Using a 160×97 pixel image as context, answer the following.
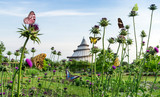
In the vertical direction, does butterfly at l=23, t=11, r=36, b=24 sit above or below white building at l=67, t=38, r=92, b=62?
below

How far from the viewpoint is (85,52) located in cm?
5262

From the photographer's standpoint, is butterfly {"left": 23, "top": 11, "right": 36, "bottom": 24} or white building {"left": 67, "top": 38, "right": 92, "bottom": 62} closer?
butterfly {"left": 23, "top": 11, "right": 36, "bottom": 24}

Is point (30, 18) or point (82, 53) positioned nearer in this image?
point (30, 18)

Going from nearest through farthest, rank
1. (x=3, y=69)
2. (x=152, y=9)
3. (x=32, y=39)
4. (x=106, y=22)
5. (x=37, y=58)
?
1. (x=32, y=39)
2. (x=3, y=69)
3. (x=37, y=58)
4. (x=106, y=22)
5. (x=152, y=9)

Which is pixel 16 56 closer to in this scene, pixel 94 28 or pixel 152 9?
pixel 94 28

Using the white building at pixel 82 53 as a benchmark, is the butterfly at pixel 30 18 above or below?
below

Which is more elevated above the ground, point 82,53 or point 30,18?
point 82,53

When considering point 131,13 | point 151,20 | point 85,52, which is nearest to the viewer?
point 151,20

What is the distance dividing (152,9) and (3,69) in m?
4.45

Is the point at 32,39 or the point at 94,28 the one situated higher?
the point at 94,28

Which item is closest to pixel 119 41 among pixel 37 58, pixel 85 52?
pixel 37 58

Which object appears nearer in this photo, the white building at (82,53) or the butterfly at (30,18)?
the butterfly at (30,18)

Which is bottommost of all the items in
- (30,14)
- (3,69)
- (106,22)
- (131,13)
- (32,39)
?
(3,69)

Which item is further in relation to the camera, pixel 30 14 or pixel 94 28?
pixel 94 28
